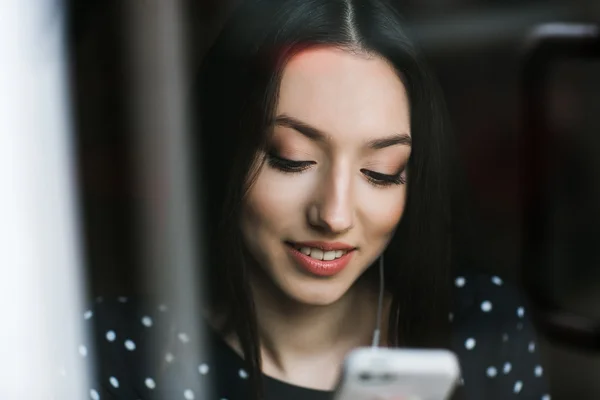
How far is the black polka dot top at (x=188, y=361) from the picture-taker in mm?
1274

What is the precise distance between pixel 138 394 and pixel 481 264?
60 centimetres

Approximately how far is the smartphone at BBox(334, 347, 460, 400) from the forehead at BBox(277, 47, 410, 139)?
35 centimetres

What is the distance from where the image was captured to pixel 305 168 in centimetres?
119

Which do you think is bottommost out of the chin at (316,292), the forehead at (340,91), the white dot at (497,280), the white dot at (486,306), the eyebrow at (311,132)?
the white dot at (486,306)

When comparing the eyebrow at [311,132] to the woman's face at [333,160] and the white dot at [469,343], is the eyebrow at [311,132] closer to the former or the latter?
the woman's face at [333,160]

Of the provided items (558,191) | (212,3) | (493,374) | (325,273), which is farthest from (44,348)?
(558,191)

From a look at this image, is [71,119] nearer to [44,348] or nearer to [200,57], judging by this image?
[200,57]

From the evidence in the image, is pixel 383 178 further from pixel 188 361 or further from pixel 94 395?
pixel 94 395

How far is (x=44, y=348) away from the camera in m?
1.33

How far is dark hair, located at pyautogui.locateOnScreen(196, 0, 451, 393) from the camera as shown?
1167 mm

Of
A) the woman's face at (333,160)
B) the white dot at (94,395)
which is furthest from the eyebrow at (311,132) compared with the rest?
the white dot at (94,395)

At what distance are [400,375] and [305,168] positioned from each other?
0.35 metres

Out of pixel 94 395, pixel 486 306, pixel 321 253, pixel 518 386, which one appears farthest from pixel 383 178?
pixel 94 395

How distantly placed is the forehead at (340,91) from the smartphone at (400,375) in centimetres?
35
